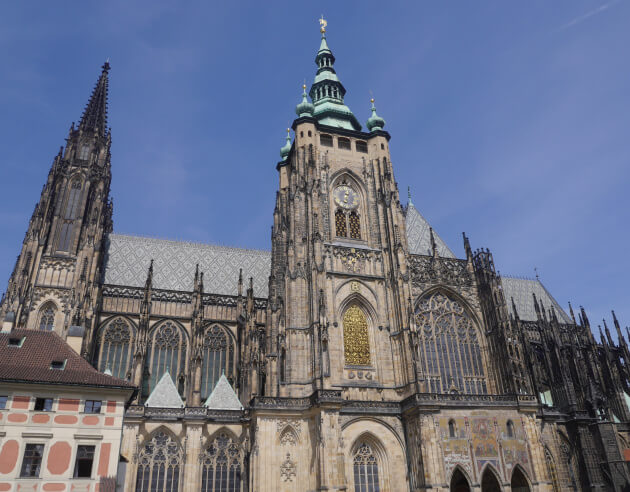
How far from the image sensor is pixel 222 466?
28750 millimetres

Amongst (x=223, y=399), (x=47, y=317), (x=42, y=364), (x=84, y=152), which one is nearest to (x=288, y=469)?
(x=223, y=399)

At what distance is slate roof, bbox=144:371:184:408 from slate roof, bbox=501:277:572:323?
101 ft

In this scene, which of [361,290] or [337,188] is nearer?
[361,290]

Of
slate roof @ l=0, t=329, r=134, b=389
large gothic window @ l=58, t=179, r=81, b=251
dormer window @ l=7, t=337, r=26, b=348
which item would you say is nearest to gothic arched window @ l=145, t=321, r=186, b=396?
large gothic window @ l=58, t=179, r=81, b=251

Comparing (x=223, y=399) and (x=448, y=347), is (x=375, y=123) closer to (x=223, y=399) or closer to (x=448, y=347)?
(x=448, y=347)

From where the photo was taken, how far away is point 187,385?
3334 centimetres

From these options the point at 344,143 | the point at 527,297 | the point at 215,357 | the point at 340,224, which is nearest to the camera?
the point at 340,224

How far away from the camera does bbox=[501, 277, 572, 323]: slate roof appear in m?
47.2

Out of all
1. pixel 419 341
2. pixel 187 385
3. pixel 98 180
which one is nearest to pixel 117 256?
pixel 98 180

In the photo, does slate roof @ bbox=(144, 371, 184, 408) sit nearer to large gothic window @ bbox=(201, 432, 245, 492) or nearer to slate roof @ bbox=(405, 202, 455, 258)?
large gothic window @ bbox=(201, 432, 245, 492)

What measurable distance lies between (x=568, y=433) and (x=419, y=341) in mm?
12438

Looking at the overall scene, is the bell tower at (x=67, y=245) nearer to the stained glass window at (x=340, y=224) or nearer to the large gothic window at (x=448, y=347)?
the stained glass window at (x=340, y=224)

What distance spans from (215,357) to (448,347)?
54.8ft

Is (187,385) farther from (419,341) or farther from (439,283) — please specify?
(439,283)
